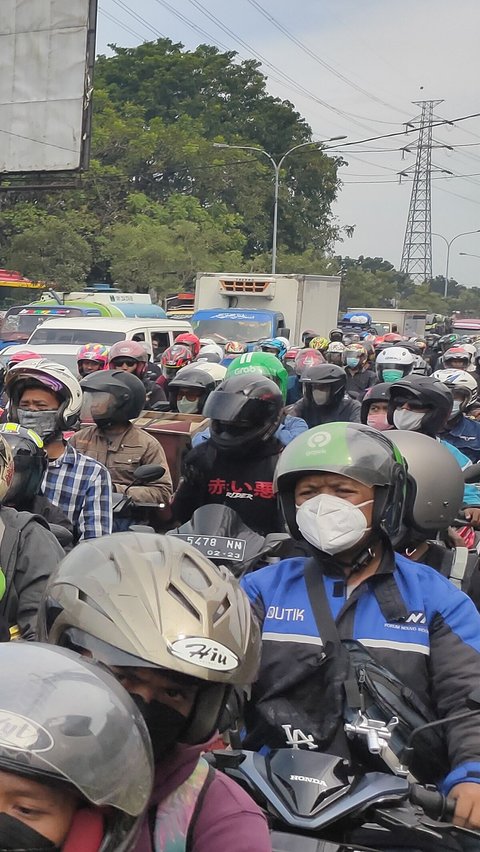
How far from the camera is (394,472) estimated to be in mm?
3568

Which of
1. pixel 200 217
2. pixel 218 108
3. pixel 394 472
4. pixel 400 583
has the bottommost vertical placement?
pixel 400 583

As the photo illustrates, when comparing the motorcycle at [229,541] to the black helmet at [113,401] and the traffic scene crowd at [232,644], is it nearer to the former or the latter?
the traffic scene crowd at [232,644]

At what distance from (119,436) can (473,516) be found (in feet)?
7.99

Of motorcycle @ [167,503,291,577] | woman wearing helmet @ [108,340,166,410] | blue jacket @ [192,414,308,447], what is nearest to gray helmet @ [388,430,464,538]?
motorcycle @ [167,503,291,577]

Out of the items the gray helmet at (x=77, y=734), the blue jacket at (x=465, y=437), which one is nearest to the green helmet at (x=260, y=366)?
the blue jacket at (x=465, y=437)

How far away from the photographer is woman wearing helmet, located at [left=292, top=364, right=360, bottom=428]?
10.1 meters

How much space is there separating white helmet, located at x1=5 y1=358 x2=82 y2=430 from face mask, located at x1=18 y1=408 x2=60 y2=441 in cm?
4

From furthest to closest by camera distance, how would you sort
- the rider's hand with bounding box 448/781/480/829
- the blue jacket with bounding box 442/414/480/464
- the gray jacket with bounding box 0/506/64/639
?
the blue jacket with bounding box 442/414/480/464, the gray jacket with bounding box 0/506/64/639, the rider's hand with bounding box 448/781/480/829

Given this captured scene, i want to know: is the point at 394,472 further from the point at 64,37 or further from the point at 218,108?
the point at 218,108

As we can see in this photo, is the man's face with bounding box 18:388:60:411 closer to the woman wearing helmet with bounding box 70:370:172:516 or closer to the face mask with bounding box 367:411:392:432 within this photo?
the woman wearing helmet with bounding box 70:370:172:516

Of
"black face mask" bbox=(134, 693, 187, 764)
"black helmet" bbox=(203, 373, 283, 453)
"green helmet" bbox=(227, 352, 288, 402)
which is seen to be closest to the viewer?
"black face mask" bbox=(134, 693, 187, 764)

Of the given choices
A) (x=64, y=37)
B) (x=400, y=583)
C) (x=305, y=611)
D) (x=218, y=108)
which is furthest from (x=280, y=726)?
(x=218, y=108)

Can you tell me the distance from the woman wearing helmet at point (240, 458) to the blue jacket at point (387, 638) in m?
2.37

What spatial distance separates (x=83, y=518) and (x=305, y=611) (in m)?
2.57
